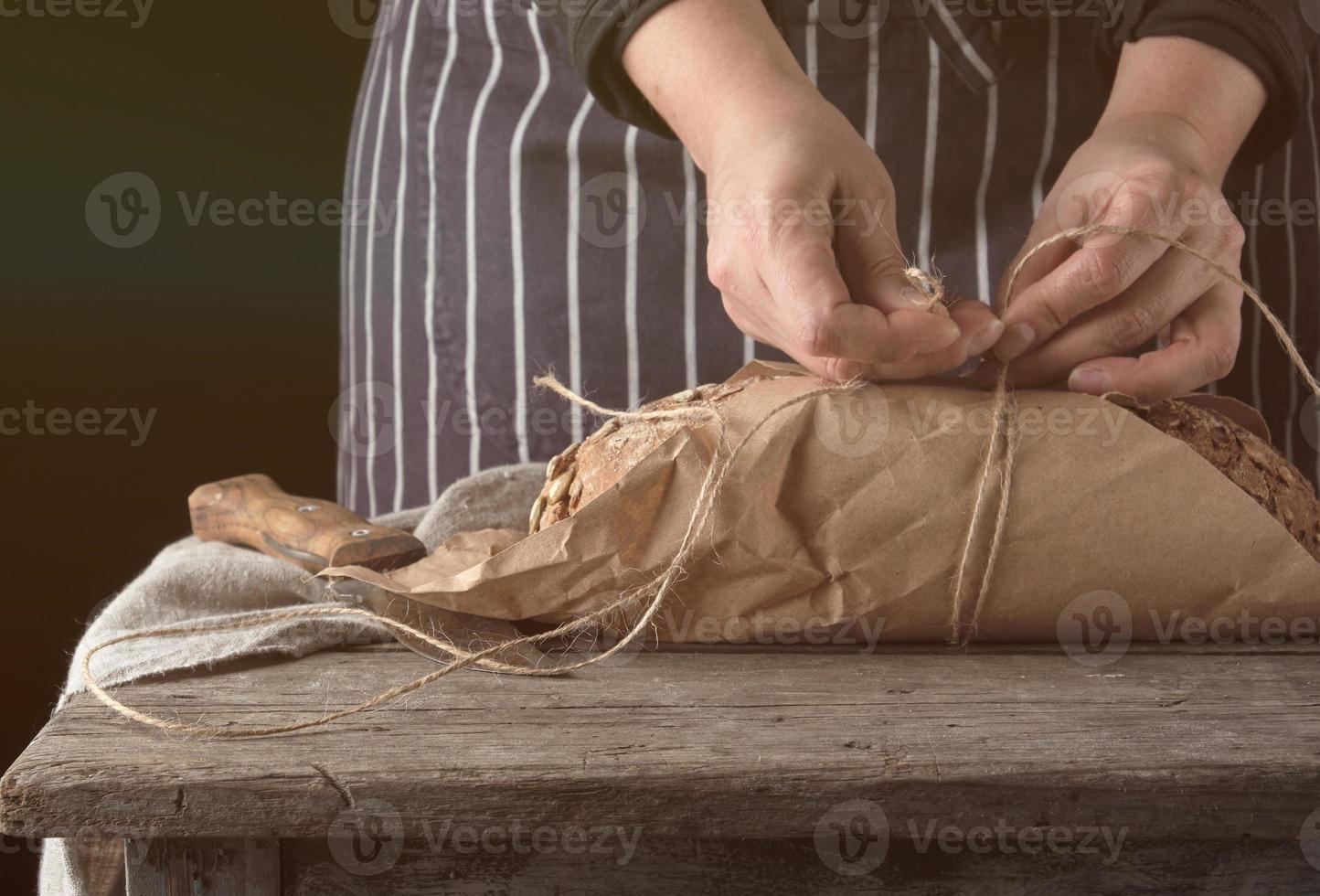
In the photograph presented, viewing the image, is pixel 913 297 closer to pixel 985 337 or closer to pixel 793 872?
pixel 985 337

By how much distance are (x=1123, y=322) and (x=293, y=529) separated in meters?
0.69

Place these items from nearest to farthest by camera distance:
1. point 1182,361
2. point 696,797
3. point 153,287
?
point 696,797 → point 1182,361 → point 153,287

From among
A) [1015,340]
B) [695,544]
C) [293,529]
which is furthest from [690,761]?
[293,529]

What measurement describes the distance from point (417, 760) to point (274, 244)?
1.72 meters

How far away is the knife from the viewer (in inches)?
33.0

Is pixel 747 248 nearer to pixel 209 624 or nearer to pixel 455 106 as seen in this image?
pixel 209 624

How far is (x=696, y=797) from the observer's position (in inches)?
24.9

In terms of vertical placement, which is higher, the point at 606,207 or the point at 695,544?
the point at 606,207

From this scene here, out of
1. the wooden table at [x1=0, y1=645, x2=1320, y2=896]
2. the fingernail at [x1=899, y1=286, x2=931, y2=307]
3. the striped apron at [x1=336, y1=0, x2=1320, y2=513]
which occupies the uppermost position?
the striped apron at [x1=336, y1=0, x2=1320, y2=513]

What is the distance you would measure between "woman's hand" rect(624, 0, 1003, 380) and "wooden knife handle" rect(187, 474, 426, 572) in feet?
1.10

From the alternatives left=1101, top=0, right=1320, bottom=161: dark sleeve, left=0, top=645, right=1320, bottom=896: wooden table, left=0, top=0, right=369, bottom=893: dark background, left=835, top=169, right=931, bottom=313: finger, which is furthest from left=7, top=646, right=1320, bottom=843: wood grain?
left=0, top=0, right=369, bottom=893: dark background

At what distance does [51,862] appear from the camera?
839 mm

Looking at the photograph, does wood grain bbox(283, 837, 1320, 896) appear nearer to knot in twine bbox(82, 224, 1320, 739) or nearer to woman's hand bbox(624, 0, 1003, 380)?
knot in twine bbox(82, 224, 1320, 739)

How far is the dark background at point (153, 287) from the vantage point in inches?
78.2
